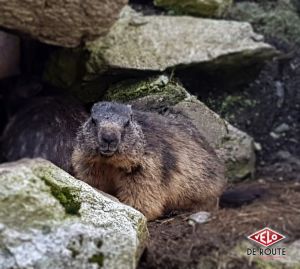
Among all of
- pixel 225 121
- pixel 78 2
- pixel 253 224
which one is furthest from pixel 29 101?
pixel 253 224

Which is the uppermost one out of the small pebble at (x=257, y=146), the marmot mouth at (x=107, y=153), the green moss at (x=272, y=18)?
the green moss at (x=272, y=18)

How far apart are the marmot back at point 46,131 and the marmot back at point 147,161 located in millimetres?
341

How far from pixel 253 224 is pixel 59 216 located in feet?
3.17

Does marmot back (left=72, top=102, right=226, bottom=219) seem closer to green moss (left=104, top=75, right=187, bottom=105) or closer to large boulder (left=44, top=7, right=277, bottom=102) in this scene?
green moss (left=104, top=75, right=187, bottom=105)

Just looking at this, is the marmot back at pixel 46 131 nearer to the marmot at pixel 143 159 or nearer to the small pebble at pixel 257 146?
the marmot at pixel 143 159

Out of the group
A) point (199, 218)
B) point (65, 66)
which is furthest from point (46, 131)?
point (199, 218)

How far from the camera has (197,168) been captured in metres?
4.03

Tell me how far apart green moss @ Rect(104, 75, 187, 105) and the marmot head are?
350 millimetres

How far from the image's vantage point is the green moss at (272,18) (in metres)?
5.14

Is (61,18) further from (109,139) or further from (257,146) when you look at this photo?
(257,146)

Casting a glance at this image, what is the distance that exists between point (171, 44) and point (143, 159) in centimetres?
120
